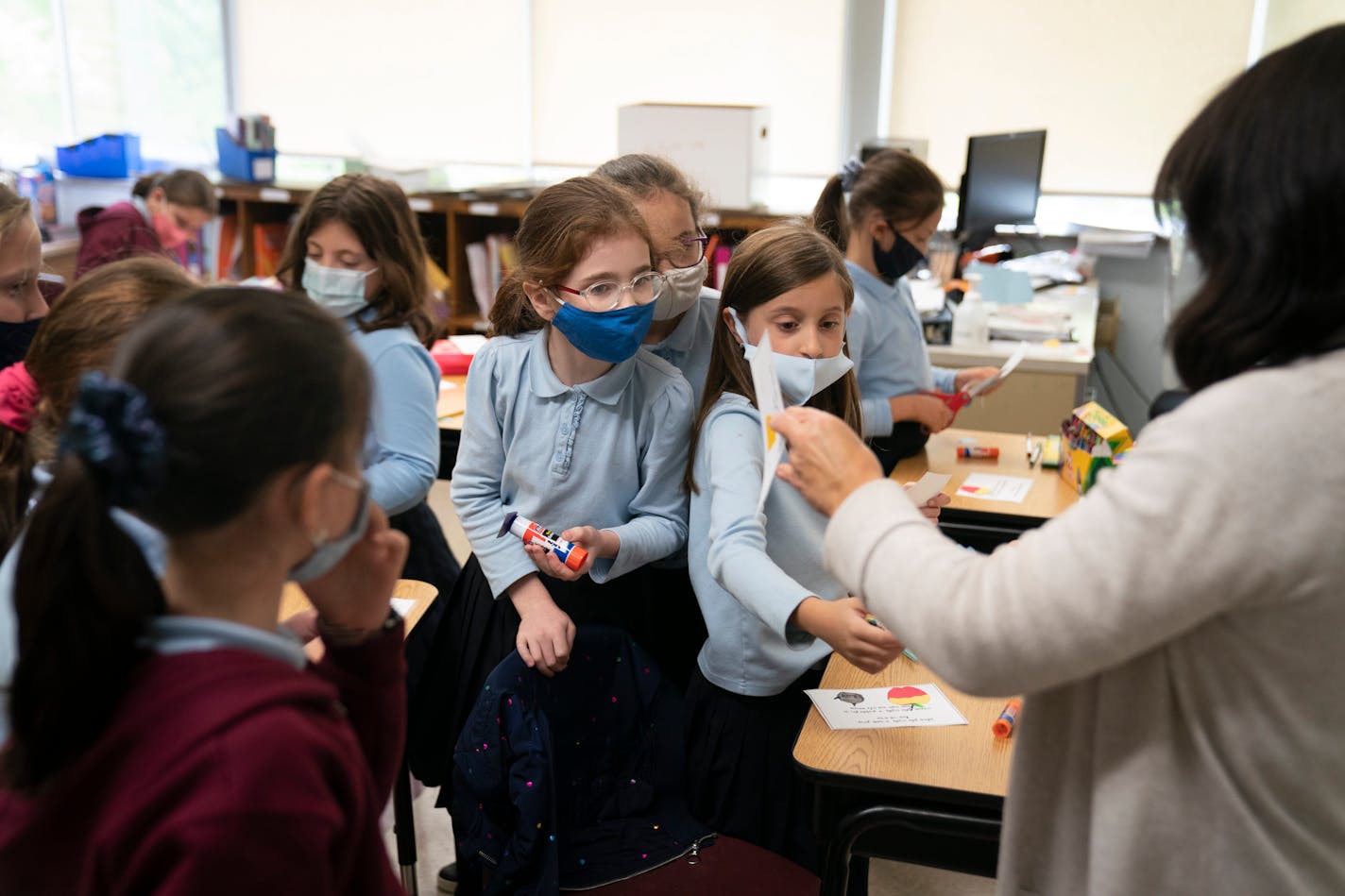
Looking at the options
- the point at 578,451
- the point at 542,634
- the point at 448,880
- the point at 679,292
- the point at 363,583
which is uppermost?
the point at 679,292

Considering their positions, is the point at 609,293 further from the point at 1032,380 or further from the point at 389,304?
the point at 1032,380

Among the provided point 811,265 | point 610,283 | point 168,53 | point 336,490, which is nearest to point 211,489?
point 336,490

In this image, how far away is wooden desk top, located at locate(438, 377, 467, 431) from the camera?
308 cm

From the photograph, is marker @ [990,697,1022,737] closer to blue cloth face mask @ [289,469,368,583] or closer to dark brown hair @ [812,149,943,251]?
blue cloth face mask @ [289,469,368,583]

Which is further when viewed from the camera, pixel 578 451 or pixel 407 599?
pixel 407 599

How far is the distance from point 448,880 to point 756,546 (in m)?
1.23

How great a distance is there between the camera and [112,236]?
166 inches

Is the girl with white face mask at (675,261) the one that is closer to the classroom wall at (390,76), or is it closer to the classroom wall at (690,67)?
the classroom wall at (690,67)

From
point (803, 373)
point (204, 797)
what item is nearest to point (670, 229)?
point (803, 373)

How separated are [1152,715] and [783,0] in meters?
4.95

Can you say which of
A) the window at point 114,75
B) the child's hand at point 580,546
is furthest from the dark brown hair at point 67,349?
the window at point 114,75

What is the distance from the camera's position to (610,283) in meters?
1.78

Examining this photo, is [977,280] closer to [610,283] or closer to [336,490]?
[610,283]

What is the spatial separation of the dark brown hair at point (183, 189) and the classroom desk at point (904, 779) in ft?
12.6
